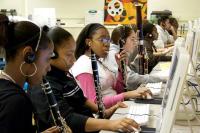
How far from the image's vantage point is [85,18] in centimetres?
800

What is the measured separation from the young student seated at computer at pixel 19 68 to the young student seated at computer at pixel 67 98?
11.4 inches

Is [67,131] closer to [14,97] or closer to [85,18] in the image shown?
[14,97]

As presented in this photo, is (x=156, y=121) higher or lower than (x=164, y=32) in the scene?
lower

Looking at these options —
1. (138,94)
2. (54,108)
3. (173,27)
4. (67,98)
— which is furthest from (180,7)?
(54,108)

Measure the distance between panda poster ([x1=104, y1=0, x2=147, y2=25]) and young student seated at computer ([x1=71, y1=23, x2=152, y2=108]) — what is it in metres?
5.63

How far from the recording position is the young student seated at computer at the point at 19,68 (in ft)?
3.67

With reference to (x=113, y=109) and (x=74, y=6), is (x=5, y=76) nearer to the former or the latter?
(x=113, y=109)

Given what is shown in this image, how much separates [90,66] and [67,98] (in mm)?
453

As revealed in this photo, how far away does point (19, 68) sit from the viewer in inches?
49.4

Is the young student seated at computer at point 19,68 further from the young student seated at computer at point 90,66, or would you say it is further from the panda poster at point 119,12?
the panda poster at point 119,12

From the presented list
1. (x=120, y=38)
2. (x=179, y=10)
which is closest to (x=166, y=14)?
(x=179, y=10)

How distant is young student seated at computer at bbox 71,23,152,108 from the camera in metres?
2.16

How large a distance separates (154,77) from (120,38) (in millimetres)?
504

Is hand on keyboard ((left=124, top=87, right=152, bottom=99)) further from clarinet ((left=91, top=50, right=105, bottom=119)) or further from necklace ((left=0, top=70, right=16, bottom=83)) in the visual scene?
necklace ((left=0, top=70, right=16, bottom=83))
